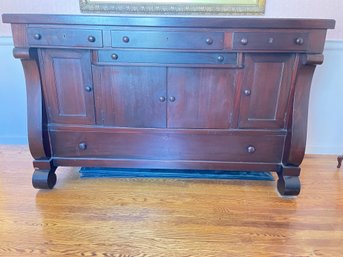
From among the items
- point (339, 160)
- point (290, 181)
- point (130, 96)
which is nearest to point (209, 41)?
point (130, 96)

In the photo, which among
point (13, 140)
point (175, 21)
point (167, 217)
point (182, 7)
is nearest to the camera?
point (175, 21)

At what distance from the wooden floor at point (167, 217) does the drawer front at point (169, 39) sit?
858 mm

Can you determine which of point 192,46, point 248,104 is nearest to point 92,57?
point 192,46

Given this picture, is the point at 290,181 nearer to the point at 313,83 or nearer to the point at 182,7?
the point at 313,83

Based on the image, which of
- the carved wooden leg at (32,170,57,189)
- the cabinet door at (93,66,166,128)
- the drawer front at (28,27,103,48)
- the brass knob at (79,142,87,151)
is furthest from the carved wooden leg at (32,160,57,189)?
the drawer front at (28,27,103,48)

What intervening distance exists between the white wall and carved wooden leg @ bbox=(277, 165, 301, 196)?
2.32 feet

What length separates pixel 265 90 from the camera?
1.56m

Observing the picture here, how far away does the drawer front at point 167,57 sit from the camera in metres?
1.49

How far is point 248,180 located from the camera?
6.21 ft

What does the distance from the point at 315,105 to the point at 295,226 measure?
1073mm

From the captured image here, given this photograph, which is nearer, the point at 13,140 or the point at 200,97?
the point at 200,97

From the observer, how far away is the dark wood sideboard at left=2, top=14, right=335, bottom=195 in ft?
4.72

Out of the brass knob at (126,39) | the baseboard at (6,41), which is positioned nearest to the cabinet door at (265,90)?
the brass knob at (126,39)

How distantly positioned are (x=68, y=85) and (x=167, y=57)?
0.57 meters
